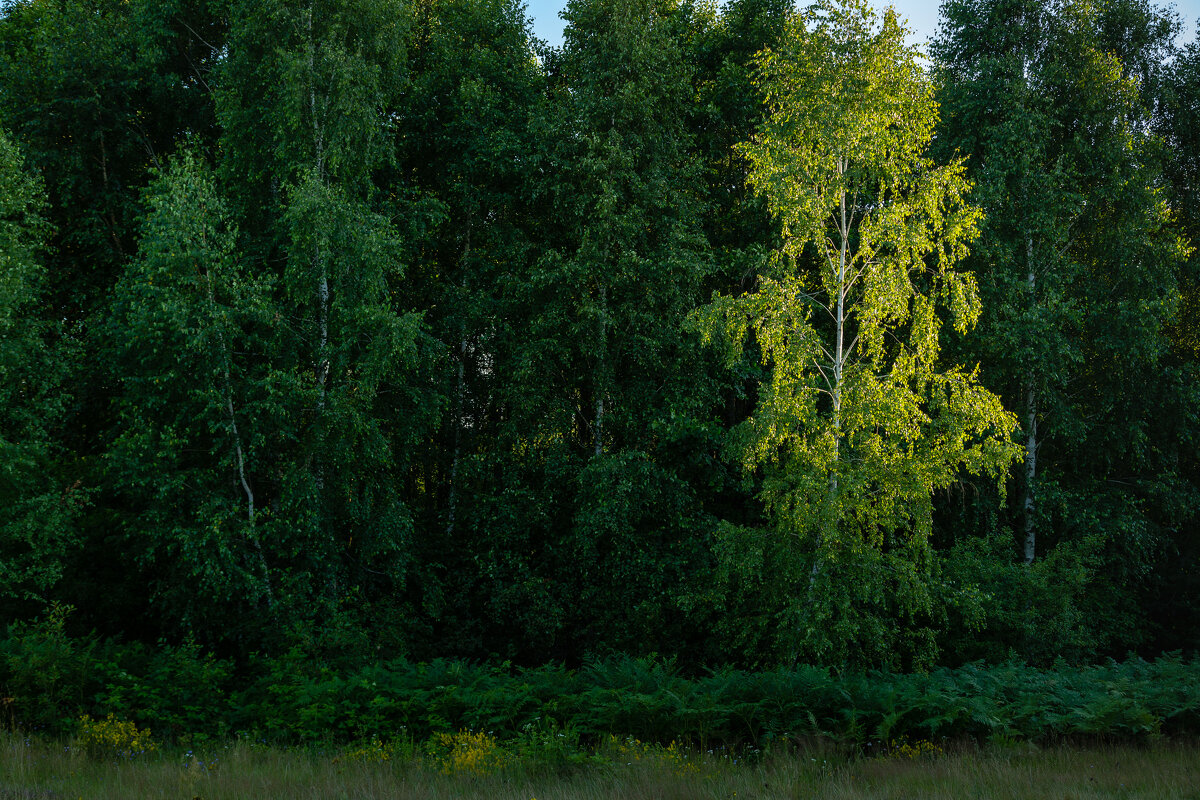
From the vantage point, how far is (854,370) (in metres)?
14.0

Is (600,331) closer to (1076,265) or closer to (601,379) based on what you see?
(601,379)

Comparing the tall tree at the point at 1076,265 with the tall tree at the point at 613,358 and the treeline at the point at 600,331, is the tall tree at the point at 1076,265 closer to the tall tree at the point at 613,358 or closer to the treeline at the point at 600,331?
the treeline at the point at 600,331

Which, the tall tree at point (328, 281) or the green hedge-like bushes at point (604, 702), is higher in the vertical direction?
the tall tree at point (328, 281)

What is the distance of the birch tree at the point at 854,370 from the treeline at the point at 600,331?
0.27 ft

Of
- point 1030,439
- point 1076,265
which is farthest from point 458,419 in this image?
point 1076,265

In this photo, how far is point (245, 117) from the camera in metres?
16.4

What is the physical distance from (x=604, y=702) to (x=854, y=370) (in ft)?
24.2

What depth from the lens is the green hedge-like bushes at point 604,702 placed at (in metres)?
9.26

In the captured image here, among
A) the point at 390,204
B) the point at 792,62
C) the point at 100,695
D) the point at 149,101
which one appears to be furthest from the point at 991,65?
the point at 100,695

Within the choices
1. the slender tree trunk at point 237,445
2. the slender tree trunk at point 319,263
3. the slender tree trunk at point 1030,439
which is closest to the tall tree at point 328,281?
the slender tree trunk at point 319,263

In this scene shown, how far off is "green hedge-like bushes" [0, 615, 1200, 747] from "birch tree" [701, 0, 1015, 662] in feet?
7.14

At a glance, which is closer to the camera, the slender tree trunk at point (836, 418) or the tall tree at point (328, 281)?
the slender tree trunk at point (836, 418)

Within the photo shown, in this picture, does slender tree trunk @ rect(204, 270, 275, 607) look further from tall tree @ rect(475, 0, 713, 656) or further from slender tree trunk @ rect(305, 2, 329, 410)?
tall tree @ rect(475, 0, 713, 656)

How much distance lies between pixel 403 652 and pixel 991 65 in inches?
743
